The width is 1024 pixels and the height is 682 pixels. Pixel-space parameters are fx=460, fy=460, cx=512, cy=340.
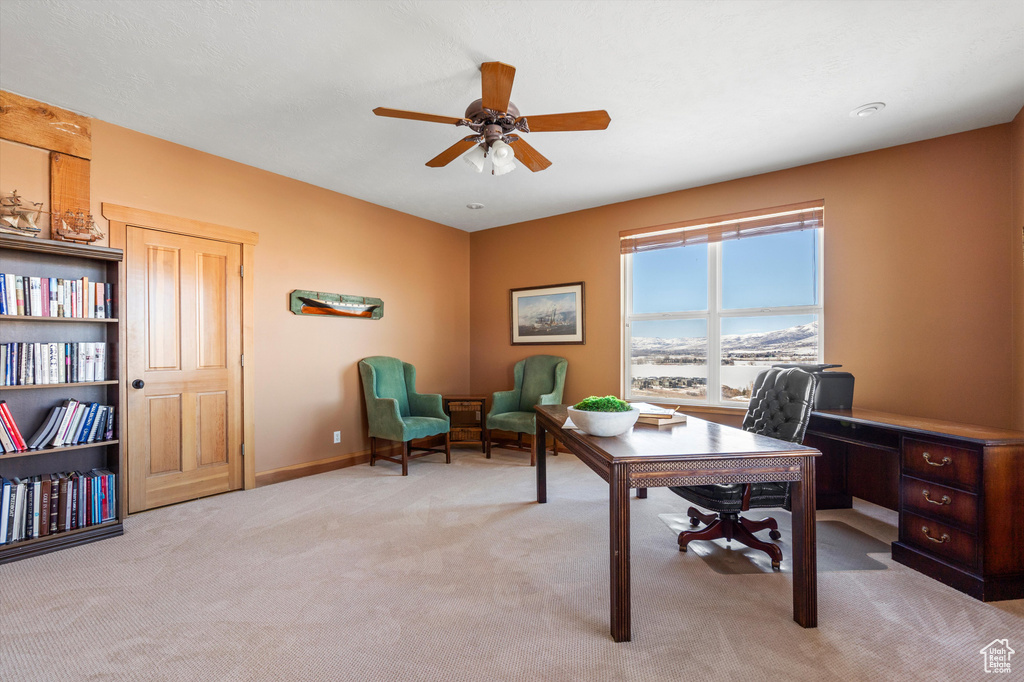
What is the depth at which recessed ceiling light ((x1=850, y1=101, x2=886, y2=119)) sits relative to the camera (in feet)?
9.58

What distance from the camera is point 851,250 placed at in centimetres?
372

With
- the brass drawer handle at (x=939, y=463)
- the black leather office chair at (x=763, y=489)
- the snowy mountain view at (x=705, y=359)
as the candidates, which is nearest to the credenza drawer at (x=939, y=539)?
the brass drawer handle at (x=939, y=463)

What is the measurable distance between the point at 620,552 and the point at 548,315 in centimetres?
388

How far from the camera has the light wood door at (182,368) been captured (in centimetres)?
331

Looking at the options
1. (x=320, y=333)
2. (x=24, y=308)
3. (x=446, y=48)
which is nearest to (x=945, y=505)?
(x=446, y=48)

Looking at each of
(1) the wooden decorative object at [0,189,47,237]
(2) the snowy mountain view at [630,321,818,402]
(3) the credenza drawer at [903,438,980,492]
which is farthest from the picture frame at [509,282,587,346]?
(1) the wooden decorative object at [0,189,47,237]

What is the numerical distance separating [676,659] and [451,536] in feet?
5.03

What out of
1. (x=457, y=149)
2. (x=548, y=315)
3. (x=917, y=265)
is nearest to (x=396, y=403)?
(x=548, y=315)

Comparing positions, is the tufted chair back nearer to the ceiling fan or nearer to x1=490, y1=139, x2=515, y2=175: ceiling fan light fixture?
the ceiling fan

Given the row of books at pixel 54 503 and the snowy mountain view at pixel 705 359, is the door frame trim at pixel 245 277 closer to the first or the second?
the row of books at pixel 54 503

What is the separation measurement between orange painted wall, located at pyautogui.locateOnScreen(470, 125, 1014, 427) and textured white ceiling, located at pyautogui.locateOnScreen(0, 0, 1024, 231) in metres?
0.22

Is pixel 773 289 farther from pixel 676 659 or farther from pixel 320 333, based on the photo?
pixel 320 333

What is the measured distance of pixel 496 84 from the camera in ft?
7.27

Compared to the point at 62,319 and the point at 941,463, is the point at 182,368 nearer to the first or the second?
the point at 62,319
